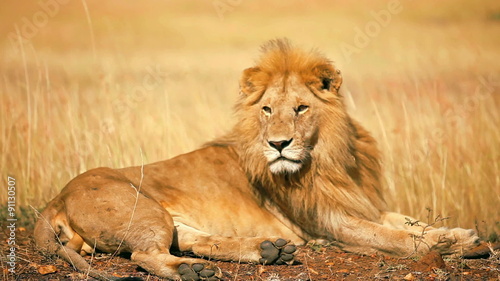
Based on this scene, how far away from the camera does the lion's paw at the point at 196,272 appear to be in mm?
4445

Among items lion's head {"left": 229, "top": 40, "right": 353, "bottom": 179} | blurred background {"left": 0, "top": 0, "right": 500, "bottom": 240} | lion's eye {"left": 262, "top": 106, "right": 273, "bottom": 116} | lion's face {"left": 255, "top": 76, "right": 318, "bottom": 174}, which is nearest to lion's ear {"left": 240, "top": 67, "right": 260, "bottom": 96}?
lion's head {"left": 229, "top": 40, "right": 353, "bottom": 179}

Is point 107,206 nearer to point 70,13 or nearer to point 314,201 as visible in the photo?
point 314,201

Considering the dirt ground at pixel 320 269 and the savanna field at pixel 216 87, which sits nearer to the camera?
the dirt ground at pixel 320 269

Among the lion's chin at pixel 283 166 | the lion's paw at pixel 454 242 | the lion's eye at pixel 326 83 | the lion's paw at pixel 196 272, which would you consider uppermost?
the lion's eye at pixel 326 83

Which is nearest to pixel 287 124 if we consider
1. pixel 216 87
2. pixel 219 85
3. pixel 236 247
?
pixel 236 247

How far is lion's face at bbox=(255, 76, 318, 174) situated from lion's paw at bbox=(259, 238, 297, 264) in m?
0.67

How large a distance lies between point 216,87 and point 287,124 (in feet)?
29.6

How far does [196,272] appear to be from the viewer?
4480mm

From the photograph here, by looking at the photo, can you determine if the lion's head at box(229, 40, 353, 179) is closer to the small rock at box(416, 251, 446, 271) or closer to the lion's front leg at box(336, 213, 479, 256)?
the lion's front leg at box(336, 213, 479, 256)

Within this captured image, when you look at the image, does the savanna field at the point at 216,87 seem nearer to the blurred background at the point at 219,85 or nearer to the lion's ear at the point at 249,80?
the blurred background at the point at 219,85

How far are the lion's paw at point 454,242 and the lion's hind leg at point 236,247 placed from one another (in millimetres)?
1182

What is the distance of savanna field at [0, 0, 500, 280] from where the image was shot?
7.84 metres

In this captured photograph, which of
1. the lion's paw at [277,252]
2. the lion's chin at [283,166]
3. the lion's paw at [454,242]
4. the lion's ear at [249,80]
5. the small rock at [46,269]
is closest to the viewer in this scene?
the small rock at [46,269]

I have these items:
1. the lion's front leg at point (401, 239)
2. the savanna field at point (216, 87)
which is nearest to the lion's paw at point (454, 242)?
the lion's front leg at point (401, 239)
